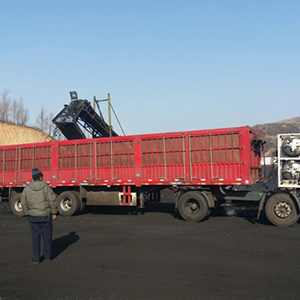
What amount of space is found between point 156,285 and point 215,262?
170cm

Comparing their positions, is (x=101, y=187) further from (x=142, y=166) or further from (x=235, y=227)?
(x=235, y=227)

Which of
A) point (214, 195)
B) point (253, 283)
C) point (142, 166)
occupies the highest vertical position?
point (142, 166)

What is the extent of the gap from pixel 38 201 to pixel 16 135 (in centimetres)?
3489

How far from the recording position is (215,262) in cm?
656

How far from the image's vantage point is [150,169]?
40.0 feet

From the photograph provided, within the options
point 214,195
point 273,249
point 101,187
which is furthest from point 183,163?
point 273,249

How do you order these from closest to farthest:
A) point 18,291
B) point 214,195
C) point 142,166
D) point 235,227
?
1. point 18,291
2. point 235,227
3. point 214,195
4. point 142,166

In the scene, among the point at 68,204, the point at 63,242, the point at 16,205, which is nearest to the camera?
the point at 63,242

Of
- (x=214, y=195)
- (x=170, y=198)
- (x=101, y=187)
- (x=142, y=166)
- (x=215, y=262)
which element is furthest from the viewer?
(x=170, y=198)

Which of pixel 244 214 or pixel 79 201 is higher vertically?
pixel 79 201

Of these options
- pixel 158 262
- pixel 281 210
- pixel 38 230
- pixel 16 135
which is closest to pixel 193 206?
pixel 281 210

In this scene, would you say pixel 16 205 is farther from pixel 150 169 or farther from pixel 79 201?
pixel 150 169

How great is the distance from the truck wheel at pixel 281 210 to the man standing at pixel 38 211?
21.7 feet

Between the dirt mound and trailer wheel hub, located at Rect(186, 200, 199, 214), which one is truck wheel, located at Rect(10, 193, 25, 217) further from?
the dirt mound
